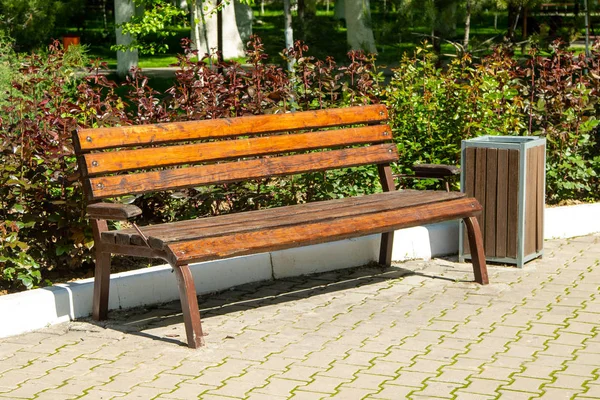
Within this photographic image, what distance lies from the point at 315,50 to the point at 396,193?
37.8 feet

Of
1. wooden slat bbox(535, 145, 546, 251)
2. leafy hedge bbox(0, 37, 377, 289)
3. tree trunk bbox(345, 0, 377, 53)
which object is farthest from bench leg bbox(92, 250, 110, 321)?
tree trunk bbox(345, 0, 377, 53)

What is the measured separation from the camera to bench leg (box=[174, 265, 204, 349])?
504cm

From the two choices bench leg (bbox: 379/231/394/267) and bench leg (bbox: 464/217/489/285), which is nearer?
bench leg (bbox: 464/217/489/285)

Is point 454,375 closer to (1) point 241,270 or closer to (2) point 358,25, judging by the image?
(1) point 241,270

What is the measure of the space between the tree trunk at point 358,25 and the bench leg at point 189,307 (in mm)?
15907

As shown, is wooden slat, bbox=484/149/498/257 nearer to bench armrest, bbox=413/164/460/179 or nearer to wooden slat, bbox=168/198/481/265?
bench armrest, bbox=413/164/460/179

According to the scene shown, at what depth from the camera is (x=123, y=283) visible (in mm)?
5793

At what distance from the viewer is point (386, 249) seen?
6.75 metres

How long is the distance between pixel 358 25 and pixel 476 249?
50.1ft

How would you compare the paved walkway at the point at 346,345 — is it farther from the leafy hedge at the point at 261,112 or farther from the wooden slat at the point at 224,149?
the wooden slat at the point at 224,149

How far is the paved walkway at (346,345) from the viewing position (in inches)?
178

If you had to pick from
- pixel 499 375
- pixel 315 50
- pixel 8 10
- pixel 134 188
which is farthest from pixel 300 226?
pixel 8 10

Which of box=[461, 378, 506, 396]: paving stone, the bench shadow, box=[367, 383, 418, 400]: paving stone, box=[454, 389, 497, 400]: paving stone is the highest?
box=[367, 383, 418, 400]: paving stone

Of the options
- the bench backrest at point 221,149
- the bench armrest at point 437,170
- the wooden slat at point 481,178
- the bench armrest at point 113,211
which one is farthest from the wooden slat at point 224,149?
the wooden slat at point 481,178
